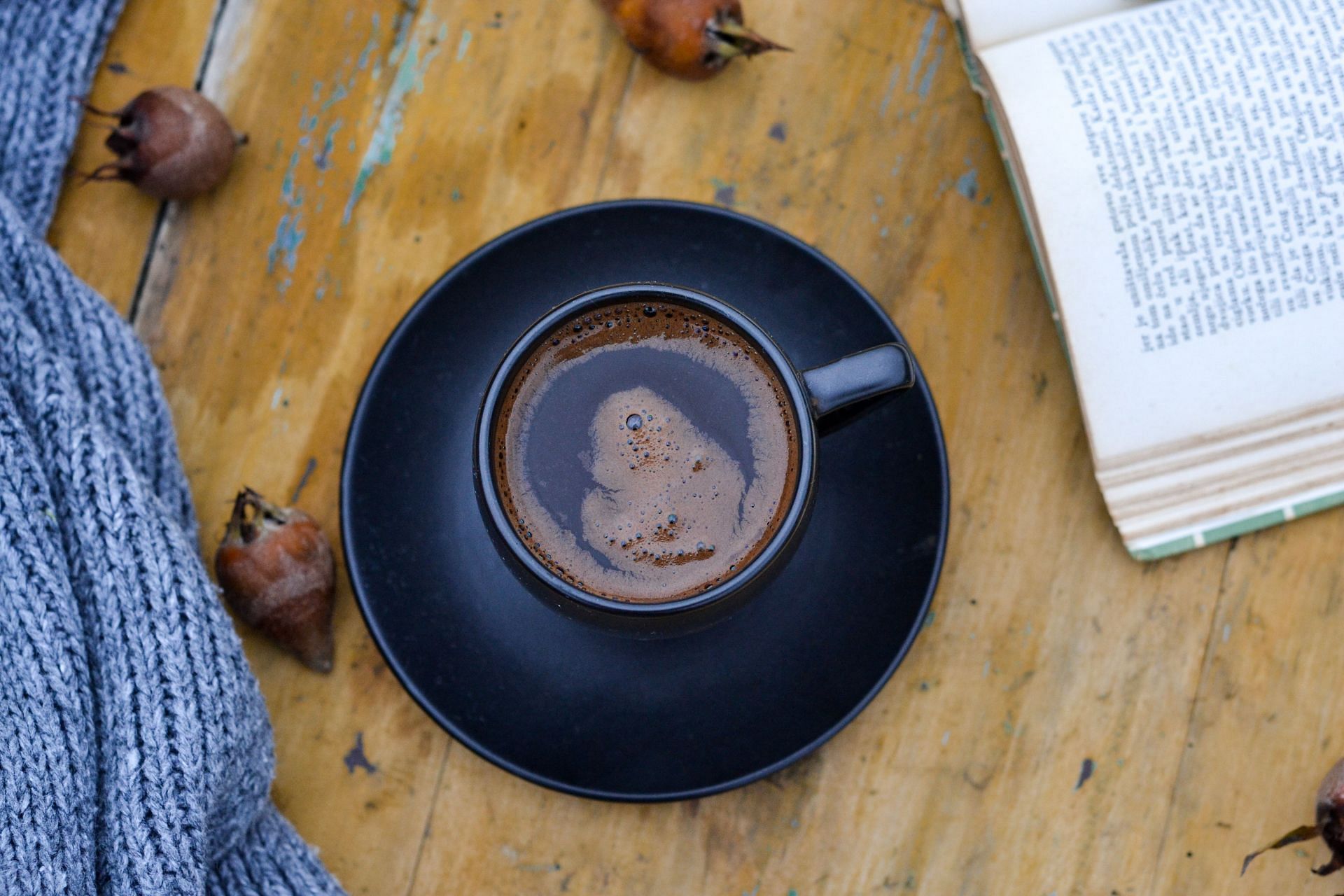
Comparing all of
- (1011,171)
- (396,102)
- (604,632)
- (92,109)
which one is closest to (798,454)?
(604,632)

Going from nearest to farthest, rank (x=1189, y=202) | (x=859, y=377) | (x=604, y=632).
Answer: (x=859, y=377)
(x=604, y=632)
(x=1189, y=202)

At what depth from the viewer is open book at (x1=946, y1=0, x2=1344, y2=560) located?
2.82 ft

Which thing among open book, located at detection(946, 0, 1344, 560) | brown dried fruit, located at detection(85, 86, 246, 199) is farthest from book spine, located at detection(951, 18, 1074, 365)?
brown dried fruit, located at detection(85, 86, 246, 199)

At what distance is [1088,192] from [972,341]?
0.47 ft

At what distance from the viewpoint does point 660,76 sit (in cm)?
92

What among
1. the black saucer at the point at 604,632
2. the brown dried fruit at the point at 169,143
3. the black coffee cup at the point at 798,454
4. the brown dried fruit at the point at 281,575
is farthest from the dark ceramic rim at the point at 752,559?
the brown dried fruit at the point at 169,143

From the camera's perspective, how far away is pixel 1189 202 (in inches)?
34.1

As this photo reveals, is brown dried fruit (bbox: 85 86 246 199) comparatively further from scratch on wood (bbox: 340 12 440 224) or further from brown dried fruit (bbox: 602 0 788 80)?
brown dried fruit (bbox: 602 0 788 80)

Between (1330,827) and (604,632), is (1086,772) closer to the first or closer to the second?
(1330,827)

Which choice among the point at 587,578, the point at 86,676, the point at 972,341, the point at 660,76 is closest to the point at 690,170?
the point at 660,76

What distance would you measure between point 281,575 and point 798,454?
0.41 m

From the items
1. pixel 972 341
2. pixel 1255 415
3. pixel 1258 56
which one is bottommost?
pixel 1255 415

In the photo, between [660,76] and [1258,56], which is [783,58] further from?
[1258,56]

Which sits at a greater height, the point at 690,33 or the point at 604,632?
the point at 690,33
